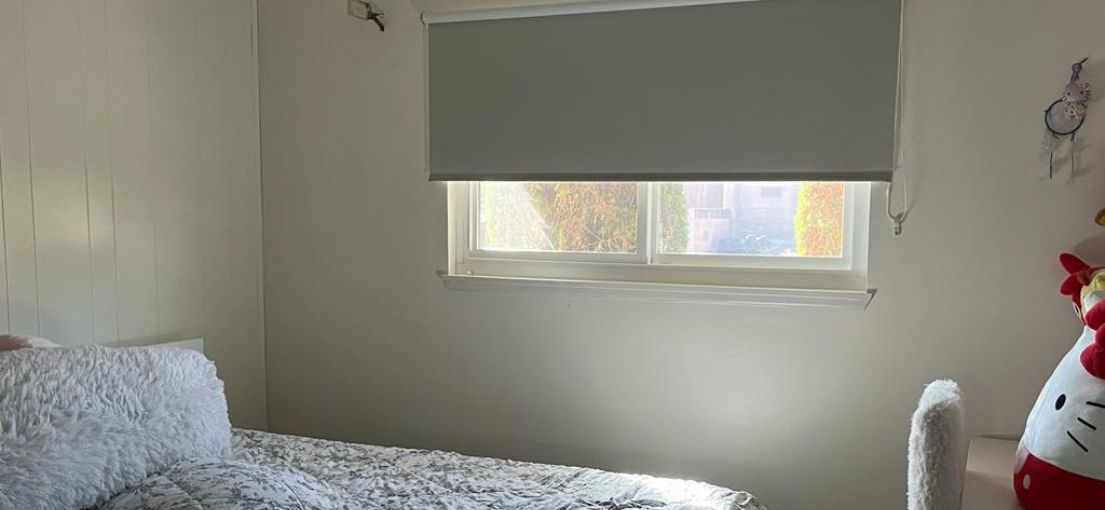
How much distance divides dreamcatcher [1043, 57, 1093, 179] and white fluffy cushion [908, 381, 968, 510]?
81cm

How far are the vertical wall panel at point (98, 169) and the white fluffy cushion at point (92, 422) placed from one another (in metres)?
0.59

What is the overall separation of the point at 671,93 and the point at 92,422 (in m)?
1.63

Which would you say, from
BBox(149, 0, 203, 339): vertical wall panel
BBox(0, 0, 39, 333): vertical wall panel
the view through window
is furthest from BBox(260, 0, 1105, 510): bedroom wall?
BBox(0, 0, 39, 333): vertical wall panel

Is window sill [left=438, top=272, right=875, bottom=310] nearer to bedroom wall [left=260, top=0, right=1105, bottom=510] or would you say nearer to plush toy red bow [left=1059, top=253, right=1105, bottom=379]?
bedroom wall [left=260, top=0, right=1105, bottom=510]

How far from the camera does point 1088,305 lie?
65.8 inches

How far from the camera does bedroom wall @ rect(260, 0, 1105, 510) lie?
1911 mm

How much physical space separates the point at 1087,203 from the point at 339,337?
7.40ft

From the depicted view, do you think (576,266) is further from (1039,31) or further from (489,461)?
(1039,31)

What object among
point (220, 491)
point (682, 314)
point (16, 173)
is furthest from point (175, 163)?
point (682, 314)

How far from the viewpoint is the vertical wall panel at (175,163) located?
2.27 m

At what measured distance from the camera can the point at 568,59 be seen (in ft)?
7.36

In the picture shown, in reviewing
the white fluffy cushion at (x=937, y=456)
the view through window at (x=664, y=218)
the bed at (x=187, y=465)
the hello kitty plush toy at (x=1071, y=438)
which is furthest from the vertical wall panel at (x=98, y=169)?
the hello kitty plush toy at (x=1071, y=438)

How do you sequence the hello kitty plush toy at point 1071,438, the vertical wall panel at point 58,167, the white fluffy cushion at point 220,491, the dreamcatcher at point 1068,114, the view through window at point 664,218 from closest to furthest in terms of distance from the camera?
the white fluffy cushion at point 220,491, the hello kitty plush toy at point 1071,438, the dreamcatcher at point 1068,114, the vertical wall panel at point 58,167, the view through window at point 664,218

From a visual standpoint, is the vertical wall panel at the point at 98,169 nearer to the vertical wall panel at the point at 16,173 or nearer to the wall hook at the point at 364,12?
the vertical wall panel at the point at 16,173
